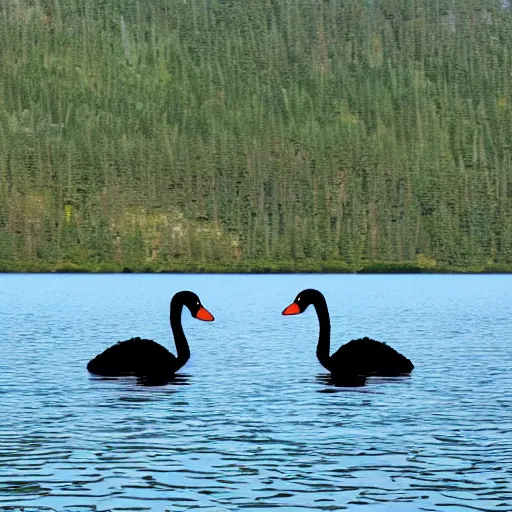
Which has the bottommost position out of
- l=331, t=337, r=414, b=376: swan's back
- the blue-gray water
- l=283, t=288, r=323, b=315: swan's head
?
the blue-gray water

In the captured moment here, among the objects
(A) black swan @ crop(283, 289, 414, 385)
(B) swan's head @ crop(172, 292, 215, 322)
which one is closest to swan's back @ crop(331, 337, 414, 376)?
(A) black swan @ crop(283, 289, 414, 385)

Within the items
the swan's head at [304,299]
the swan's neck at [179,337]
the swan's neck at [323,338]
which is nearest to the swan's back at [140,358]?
the swan's neck at [179,337]

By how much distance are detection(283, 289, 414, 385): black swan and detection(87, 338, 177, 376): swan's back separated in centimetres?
404

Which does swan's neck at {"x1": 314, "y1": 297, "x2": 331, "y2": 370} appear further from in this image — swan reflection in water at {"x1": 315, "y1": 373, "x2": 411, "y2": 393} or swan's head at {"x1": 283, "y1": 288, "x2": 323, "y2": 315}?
swan reflection in water at {"x1": 315, "y1": 373, "x2": 411, "y2": 393}

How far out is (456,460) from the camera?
24984 mm

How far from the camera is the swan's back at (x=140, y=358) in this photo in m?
40.1

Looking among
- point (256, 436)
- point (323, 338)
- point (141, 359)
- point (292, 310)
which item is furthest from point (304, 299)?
point (256, 436)

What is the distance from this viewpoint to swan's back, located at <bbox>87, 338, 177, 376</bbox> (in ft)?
132

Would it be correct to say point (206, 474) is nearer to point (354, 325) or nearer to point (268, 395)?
point (268, 395)

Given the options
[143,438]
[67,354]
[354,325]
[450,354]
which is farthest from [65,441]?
[354,325]

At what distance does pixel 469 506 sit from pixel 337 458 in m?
4.90

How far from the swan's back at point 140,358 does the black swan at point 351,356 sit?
13.3ft

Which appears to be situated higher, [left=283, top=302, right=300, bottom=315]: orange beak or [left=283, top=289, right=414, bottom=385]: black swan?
[left=283, top=302, right=300, bottom=315]: orange beak

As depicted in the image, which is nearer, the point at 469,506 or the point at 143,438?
the point at 469,506
